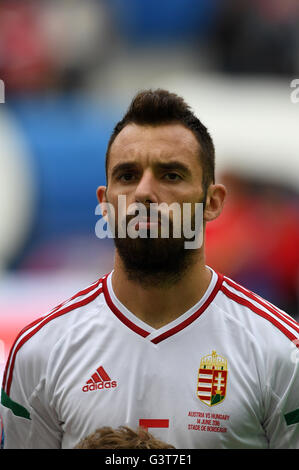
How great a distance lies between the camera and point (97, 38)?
10477 millimetres

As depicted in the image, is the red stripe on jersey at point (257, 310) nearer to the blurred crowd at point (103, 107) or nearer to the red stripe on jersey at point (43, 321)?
the red stripe on jersey at point (43, 321)

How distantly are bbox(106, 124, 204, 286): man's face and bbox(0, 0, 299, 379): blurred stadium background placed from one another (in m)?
4.53

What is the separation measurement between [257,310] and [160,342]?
0.48 meters

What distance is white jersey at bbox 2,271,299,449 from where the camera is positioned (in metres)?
2.79

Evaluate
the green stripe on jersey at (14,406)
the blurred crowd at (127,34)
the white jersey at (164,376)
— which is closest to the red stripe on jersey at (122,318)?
the white jersey at (164,376)

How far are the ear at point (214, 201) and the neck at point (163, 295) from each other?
8.2 inches

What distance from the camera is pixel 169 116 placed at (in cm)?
302

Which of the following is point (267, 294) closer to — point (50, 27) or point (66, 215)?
point (66, 215)

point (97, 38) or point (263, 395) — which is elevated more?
point (97, 38)

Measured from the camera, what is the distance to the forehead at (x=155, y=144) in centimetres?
287

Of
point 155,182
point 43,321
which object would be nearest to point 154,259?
point 155,182

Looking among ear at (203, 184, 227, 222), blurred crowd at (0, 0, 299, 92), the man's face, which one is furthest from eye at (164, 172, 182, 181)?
blurred crowd at (0, 0, 299, 92)

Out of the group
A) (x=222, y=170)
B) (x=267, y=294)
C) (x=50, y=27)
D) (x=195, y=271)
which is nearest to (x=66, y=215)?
(x=222, y=170)
